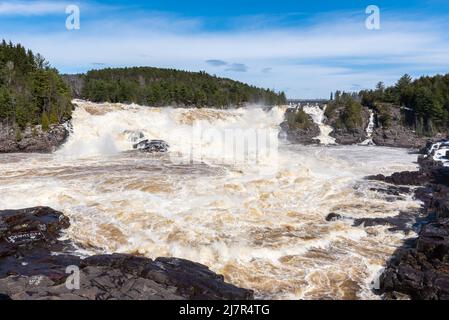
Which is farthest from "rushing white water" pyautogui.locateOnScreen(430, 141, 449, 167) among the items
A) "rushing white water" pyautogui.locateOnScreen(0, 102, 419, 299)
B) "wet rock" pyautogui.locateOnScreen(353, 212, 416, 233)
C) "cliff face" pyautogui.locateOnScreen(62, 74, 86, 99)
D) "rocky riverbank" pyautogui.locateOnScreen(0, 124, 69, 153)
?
"cliff face" pyautogui.locateOnScreen(62, 74, 86, 99)

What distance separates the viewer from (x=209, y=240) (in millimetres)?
19141

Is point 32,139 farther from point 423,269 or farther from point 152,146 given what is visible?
point 423,269

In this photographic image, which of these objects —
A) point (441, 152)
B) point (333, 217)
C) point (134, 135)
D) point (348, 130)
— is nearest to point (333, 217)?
point (333, 217)

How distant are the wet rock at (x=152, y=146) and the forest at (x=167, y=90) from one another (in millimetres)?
41581

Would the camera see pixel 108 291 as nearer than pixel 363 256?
Yes

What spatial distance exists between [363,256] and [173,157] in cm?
2697

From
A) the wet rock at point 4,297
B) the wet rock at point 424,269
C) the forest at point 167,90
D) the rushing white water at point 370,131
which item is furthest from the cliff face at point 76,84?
the wet rock at point 424,269

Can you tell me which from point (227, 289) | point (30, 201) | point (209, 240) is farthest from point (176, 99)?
point (227, 289)

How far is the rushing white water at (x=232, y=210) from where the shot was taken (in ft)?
55.3

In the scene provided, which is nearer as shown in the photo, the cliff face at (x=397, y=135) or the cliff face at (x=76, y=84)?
the cliff face at (x=397, y=135)

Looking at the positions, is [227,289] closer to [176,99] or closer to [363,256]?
[363,256]

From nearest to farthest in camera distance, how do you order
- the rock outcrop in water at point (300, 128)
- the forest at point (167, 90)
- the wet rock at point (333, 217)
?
the wet rock at point (333, 217)
the rock outcrop in water at point (300, 128)
the forest at point (167, 90)

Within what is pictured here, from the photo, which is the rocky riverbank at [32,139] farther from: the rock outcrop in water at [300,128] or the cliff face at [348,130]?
the cliff face at [348,130]

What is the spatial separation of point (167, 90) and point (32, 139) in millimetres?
46864
